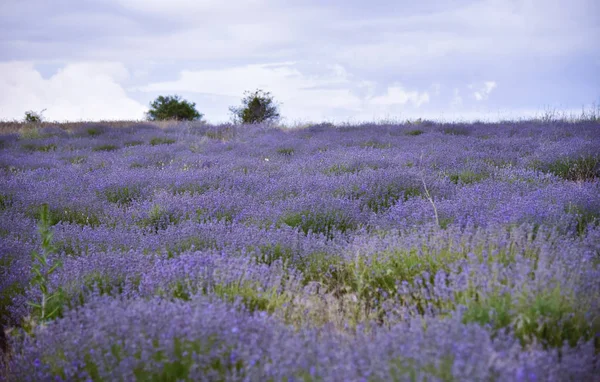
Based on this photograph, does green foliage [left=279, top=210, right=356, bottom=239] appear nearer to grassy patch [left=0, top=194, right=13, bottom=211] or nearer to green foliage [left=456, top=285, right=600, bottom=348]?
green foliage [left=456, top=285, right=600, bottom=348]

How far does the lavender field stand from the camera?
2.03m

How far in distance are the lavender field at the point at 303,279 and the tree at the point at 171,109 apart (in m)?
24.8

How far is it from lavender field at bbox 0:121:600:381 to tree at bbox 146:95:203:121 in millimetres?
24795

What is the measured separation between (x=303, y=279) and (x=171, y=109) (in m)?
29.2

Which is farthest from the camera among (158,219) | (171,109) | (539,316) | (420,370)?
(171,109)

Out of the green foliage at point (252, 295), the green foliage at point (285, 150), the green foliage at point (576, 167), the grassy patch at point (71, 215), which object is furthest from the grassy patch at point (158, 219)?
the green foliage at point (285, 150)

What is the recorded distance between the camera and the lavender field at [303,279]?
2025 millimetres

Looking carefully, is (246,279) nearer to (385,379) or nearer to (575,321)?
(385,379)

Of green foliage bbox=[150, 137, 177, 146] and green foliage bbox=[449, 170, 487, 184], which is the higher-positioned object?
green foliage bbox=[150, 137, 177, 146]

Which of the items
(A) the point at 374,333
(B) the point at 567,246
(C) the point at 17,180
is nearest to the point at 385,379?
(A) the point at 374,333

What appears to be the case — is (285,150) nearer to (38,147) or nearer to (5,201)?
(5,201)

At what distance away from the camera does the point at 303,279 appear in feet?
10.3

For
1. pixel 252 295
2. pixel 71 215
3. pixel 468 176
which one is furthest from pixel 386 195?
pixel 71 215

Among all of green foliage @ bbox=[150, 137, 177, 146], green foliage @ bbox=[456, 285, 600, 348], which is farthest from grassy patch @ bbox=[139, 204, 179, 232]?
green foliage @ bbox=[150, 137, 177, 146]
